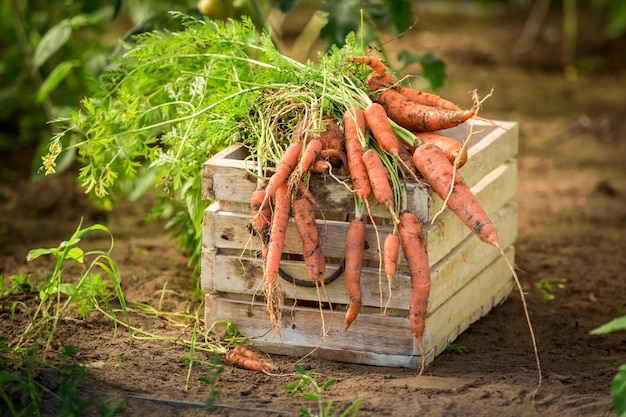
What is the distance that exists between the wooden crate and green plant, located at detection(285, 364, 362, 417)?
15 cm

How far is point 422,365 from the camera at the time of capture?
2.82 metres

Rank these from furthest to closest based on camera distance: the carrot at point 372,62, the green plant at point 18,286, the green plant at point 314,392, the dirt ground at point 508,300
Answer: the green plant at point 18,286 → the carrot at point 372,62 → the dirt ground at point 508,300 → the green plant at point 314,392

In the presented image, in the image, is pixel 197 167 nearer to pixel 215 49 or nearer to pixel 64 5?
pixel 215 49

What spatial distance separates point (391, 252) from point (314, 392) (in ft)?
1.57

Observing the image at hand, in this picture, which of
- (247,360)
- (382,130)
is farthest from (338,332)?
(382,130)

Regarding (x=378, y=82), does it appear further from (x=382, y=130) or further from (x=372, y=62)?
(x=382, y=130)

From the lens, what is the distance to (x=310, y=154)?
2756mm

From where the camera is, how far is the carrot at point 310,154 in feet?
9.01

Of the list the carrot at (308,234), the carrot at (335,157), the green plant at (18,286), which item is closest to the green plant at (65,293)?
the green plant at (18,286)

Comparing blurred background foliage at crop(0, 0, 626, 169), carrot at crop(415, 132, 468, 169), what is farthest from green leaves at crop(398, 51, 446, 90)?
carrot at crop(415, 132, 468, 169)

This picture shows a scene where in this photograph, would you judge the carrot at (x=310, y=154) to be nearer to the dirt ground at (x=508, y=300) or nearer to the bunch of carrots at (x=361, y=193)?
the bunch of carrots at (x=361, y=193)

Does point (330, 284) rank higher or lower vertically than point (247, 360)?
higher

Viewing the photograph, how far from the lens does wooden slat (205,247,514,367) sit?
2936mm

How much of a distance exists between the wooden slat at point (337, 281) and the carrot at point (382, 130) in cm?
39
